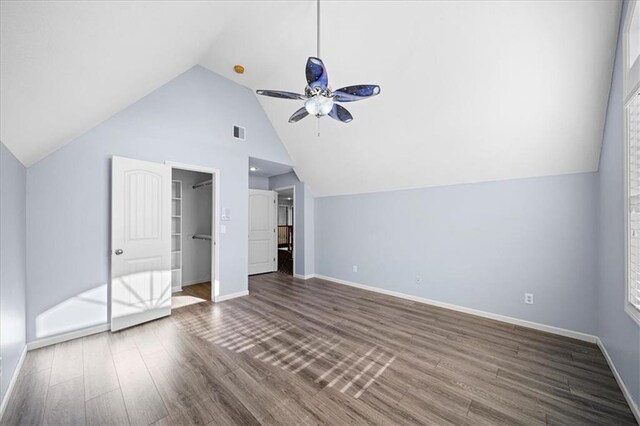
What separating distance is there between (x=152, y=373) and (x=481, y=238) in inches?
159

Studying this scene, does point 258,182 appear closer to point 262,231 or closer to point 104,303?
point 262,231

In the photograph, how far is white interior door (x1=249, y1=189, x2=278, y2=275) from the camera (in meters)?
5.85

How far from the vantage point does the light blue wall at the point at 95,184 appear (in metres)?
2.49

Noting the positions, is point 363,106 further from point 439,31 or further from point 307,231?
point 307,231

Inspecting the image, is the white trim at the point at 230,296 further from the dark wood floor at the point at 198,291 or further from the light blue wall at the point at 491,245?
the light blue wall at the point at 491,245

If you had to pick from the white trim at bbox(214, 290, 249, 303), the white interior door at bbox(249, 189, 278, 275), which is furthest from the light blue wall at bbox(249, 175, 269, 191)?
the white trim at bbox(214, 290, 249, 303)

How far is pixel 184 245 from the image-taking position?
4723 mm

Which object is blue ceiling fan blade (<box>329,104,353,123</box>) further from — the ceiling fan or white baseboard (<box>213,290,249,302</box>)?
white baseboard (<box>213,290,249,302</box>)

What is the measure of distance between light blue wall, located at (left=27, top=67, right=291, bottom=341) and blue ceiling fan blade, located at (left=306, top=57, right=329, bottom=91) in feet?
7.88

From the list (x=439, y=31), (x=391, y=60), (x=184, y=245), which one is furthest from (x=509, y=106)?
(x=184, y=245)

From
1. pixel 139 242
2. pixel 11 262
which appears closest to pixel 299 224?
pixel 139 242

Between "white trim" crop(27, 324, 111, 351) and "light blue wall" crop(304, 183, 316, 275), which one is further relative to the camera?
"light blue wall" crop(304, 183, 316, 275)

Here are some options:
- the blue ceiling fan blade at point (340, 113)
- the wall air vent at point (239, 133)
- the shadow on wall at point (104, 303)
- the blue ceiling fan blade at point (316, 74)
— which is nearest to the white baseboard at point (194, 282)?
the shadow on wall at point (104, 303)

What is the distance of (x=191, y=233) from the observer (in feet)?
15.8
